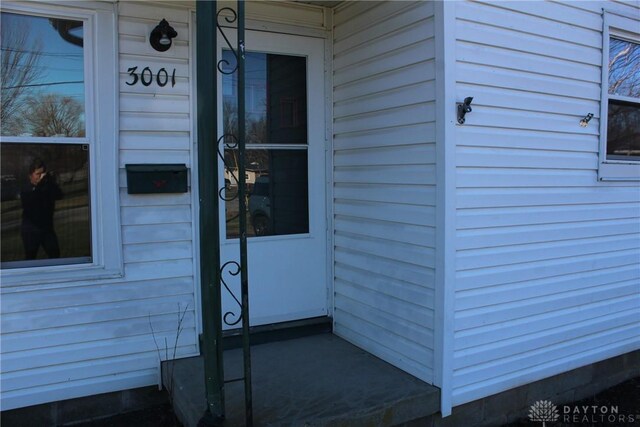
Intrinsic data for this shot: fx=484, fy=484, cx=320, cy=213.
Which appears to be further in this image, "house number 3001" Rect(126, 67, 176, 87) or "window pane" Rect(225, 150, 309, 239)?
"window pane" Rect(225, 150, 309, 239)

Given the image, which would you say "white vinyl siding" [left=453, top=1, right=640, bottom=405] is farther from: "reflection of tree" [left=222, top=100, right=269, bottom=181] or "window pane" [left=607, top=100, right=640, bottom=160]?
"reflection of tree" [left=222, top=100, right=269, bottom=181]

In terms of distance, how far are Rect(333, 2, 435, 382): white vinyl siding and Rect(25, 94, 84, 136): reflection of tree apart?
1.73m

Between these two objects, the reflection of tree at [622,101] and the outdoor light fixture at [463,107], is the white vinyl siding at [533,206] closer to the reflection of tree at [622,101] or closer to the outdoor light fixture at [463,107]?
the outdoor light fixture at [463,107]

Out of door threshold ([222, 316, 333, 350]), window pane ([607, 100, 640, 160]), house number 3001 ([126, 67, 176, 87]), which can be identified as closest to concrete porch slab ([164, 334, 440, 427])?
door threshold ([222, 316, 333, 350])

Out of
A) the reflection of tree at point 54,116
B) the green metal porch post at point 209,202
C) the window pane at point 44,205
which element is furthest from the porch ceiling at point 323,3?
the window pane at point 44,205

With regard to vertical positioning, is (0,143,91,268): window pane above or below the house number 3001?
below

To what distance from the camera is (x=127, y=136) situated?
2949 millimetres

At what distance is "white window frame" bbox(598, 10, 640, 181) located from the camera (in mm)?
3455

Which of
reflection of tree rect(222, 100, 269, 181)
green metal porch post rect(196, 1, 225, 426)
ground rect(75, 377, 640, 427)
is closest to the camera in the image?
green metal porch post rect(196, 1, 225, 426)

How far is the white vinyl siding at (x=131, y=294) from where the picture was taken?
2.77 meters

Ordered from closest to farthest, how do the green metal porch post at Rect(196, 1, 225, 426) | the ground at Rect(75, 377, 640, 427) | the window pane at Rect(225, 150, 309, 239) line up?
the green metal porch post at Rect(196, 1, 225, 426) → the ground at Rect(75, 377, 640, 427) → the window pane at Rect(225, 150, 309, 239)

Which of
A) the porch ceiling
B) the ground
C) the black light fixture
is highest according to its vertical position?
the porch ceiling

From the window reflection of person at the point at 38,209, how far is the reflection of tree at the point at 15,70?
10.2 inches

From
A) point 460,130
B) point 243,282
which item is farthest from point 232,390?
point 460,130
